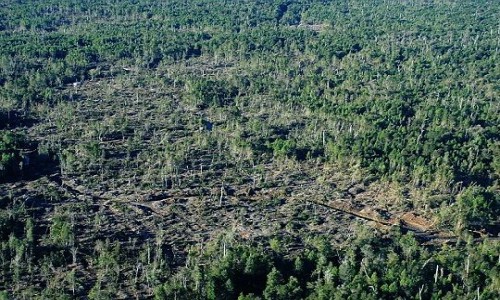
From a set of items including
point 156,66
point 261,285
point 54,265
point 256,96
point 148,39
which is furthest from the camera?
point 148,39

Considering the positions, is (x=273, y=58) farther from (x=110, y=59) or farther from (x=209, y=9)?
(x=209, y=9)

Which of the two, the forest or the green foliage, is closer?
the forest

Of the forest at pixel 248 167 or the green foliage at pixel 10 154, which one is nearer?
the forest at pixel 248 167

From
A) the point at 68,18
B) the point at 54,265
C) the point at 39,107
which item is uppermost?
the point at 68,18

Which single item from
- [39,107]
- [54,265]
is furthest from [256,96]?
[54,265]

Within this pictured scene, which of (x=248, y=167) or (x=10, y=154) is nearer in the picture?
(x=10, y=154)

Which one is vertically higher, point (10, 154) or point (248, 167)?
point (10, 154)

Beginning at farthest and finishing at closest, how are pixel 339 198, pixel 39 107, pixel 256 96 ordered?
pixel 256 96 → pixel 39 107 → pixel 339 198

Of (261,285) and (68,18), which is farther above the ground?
(68,18)
